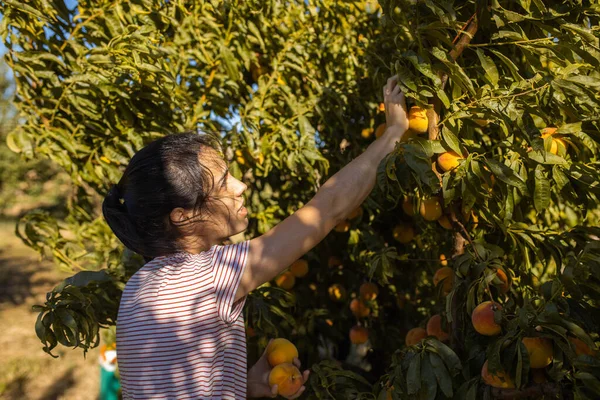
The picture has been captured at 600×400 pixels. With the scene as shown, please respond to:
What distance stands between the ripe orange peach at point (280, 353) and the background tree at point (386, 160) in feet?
0.29

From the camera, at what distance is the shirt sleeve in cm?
121

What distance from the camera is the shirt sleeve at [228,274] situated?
1.21 meters

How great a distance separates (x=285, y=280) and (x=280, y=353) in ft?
1.91

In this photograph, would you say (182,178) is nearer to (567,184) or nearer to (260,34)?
(567,184)

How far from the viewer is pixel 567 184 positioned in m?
1.28

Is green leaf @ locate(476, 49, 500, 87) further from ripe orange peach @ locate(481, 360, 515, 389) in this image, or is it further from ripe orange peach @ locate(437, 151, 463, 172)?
ripe orange peach @ locate(481, 360, 515, 389)

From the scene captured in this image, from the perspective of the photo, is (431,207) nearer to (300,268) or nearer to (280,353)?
(280,353)

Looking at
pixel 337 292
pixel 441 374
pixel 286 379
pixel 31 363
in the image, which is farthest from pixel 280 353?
pixel 31 363

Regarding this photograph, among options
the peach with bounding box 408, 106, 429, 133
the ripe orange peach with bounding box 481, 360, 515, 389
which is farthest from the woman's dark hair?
the ripe orange peach with bounding box 481, 360, 515, 389

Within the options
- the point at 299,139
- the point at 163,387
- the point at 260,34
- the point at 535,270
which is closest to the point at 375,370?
the point at 535,270

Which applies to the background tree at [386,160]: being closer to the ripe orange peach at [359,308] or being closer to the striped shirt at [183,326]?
the ripe orange peach at [359,308]

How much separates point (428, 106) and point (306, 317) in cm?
89

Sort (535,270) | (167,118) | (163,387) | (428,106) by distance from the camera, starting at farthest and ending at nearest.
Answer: (167,118) < (535,270) < (428,106) < (163,387)

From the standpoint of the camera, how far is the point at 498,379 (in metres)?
1.14
